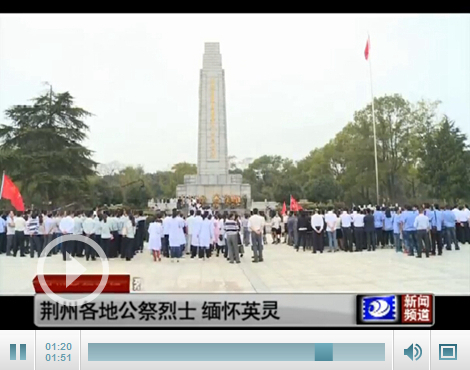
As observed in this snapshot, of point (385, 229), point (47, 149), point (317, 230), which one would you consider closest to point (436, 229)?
point (385, 229)

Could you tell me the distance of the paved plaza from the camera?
564 centimetres

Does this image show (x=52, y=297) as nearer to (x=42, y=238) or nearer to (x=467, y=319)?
(x=467, y=319)

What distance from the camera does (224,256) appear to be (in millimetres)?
9250

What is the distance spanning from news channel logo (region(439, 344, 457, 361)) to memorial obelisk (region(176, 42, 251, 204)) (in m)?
21.3

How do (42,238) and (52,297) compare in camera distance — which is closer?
(52,297)

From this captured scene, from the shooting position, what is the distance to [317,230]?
9.60m

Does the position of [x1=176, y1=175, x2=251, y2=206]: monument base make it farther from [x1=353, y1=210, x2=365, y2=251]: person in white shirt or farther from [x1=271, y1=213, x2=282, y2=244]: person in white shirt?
[x1=353, y1=210, x2=365, y2=251]: person in white shirt

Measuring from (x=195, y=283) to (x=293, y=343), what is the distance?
3.62 meters

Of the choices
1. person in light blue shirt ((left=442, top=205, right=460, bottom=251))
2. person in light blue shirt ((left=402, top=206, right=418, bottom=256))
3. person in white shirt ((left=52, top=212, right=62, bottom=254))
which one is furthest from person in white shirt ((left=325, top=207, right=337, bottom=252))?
person in white shirt ((left=52, top=212, right=62, bottom=254))

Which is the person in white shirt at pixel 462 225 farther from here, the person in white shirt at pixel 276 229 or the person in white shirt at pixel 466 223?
the person in white shirt at pixel 276 229

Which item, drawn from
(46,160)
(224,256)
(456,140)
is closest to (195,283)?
(224,256)

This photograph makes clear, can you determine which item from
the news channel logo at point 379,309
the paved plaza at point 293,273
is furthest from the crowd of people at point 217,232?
the news channel logo at point 379,309

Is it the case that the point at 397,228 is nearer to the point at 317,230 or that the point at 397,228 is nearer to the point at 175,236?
the point at 317,230

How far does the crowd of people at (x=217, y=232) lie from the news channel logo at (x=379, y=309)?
553 centimetres
